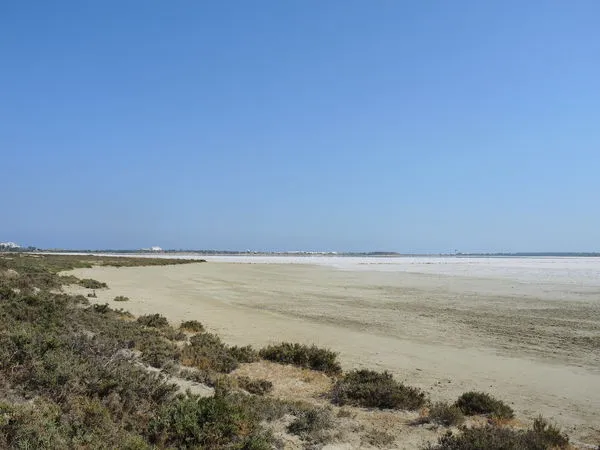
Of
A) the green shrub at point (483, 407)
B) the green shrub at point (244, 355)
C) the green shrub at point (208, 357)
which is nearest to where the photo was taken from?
the green shrub at point (483, 407)

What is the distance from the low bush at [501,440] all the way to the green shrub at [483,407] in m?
1.29

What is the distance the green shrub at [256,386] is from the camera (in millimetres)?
9430

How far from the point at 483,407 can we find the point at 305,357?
15.8ft

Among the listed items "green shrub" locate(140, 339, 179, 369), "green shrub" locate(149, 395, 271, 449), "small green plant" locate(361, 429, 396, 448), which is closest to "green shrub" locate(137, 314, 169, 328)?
"green shrub" locate(140, 339, 179, 369)

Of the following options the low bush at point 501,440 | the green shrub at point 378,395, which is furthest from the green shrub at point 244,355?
the low bush at point 501,440

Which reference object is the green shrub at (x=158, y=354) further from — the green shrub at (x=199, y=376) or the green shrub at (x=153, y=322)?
the green shrub at (x=153, y=322)

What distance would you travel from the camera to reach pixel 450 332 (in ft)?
57.5

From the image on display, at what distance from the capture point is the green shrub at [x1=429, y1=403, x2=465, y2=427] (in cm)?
777

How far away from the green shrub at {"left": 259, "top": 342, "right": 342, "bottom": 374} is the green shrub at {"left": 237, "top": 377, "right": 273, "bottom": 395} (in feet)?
6.83

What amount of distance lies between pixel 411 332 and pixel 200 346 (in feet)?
27.2

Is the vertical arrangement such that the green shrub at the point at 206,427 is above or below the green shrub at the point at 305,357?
above

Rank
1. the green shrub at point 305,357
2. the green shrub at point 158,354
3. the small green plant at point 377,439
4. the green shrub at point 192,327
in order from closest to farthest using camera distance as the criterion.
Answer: the small green plant at point 377,439, the green shrub at point 158,354, the green shrub at point 305,357, the green shrub at point 192,327

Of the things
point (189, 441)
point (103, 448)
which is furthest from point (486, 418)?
point (103, 448)

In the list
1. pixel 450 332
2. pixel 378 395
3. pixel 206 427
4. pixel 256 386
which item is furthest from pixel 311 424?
pixel 450 332
